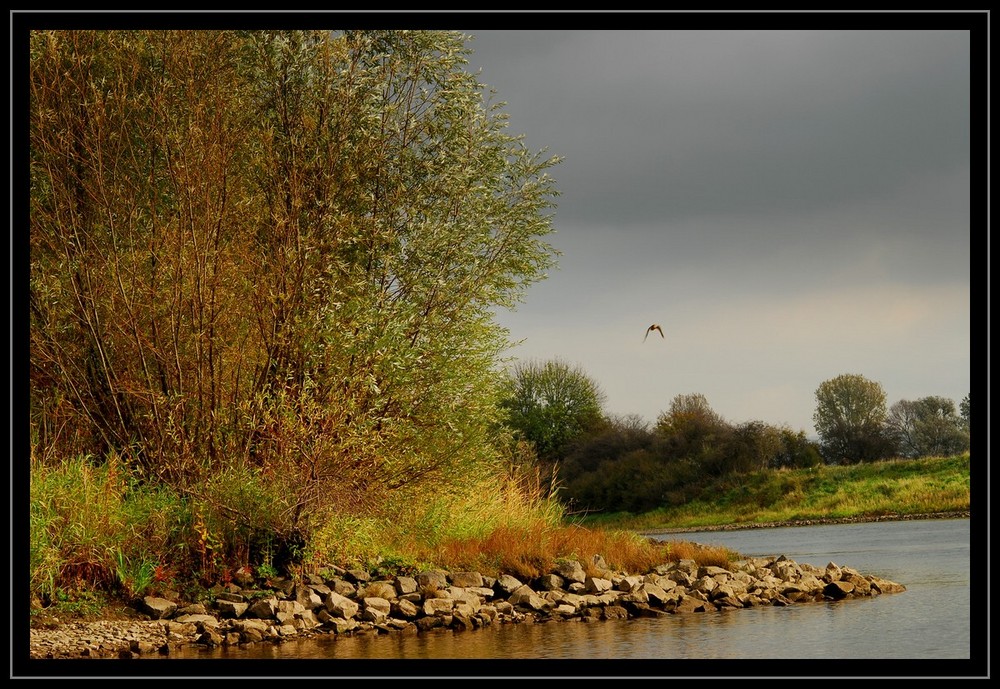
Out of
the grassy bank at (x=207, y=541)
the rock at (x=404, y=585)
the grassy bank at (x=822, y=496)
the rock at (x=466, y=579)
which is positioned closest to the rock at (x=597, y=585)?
the grassy bank at (x=207, y=541)

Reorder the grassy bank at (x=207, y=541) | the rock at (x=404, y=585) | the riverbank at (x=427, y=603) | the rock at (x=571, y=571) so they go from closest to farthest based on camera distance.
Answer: the riverbank at (x=427, y=603), the grassy bank at (x=207, y=541), the rock at (x=404, y=585), the rock at (x=571, y=571)

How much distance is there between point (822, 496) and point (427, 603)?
127 ft

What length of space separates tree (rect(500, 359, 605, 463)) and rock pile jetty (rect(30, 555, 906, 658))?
36.9 meters

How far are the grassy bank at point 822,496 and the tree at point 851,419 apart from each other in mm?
5284

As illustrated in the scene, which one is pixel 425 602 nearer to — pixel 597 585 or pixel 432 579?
pixel 432 579

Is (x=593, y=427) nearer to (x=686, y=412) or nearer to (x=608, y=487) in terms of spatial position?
(x=608, y=487)

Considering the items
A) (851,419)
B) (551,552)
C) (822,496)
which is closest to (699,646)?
(551,552)

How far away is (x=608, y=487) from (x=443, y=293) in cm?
3796

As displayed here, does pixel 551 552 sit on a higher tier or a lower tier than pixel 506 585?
higher

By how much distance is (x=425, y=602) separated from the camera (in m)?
14.5

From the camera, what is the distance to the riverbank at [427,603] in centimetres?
1260

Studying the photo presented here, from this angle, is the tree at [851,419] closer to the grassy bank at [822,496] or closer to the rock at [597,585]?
the grassy bank at [822,496]
